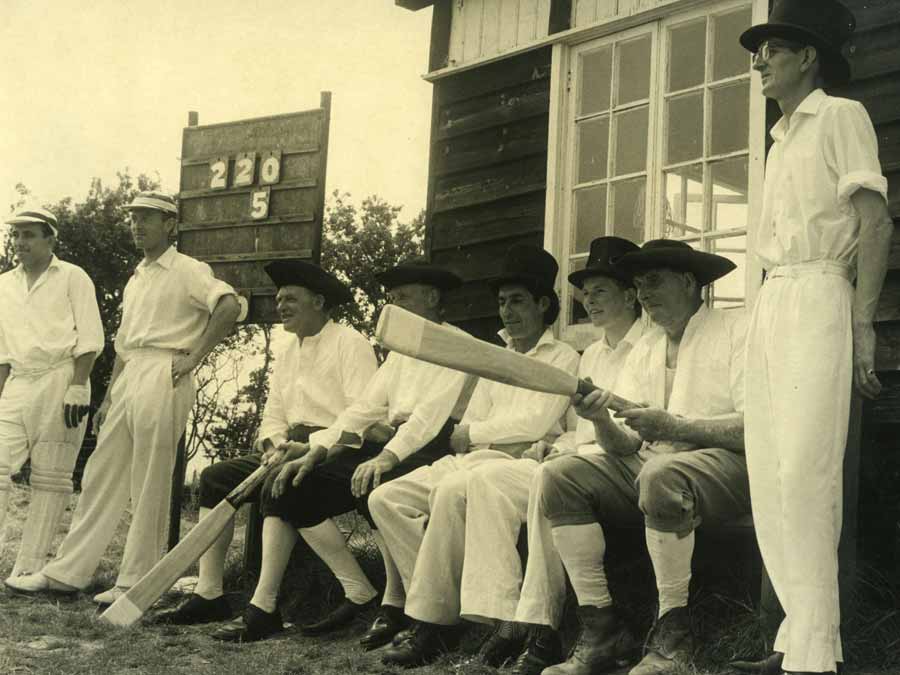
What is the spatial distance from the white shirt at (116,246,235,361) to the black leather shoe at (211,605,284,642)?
1.74 m

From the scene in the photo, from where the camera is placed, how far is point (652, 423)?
4.08 meters

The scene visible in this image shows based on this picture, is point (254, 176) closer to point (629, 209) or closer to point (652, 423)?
point (629, 209)

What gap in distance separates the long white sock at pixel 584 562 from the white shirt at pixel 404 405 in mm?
1361

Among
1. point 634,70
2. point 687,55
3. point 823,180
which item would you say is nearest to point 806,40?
point 823,180

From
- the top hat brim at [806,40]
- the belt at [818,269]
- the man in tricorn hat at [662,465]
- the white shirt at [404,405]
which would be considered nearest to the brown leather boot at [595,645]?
the man in tricorn hat at [662,465]

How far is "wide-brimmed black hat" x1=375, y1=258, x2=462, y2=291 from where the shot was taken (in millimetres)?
5848

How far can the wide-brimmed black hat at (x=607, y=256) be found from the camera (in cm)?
Answer: 526

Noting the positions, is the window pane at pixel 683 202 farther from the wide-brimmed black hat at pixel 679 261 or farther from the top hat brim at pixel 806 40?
the top hat brim at pixel 806 40

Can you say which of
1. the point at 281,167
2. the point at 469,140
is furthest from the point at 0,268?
the point at 469,140

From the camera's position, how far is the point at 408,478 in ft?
17.2

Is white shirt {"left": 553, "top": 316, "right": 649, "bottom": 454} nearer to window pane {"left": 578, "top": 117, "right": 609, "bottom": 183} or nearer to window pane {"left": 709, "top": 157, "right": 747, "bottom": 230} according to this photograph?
window pane {"left": 709, "top": 157, "right": 747, "bottom": 230}

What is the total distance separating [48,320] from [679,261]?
380cm

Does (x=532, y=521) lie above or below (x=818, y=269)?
below

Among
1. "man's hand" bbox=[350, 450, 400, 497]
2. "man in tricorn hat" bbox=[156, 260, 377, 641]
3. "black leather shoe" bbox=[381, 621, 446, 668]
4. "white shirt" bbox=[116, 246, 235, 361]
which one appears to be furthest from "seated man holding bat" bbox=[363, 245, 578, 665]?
"white shirt" bbox=[116, 246, 235, 361]
